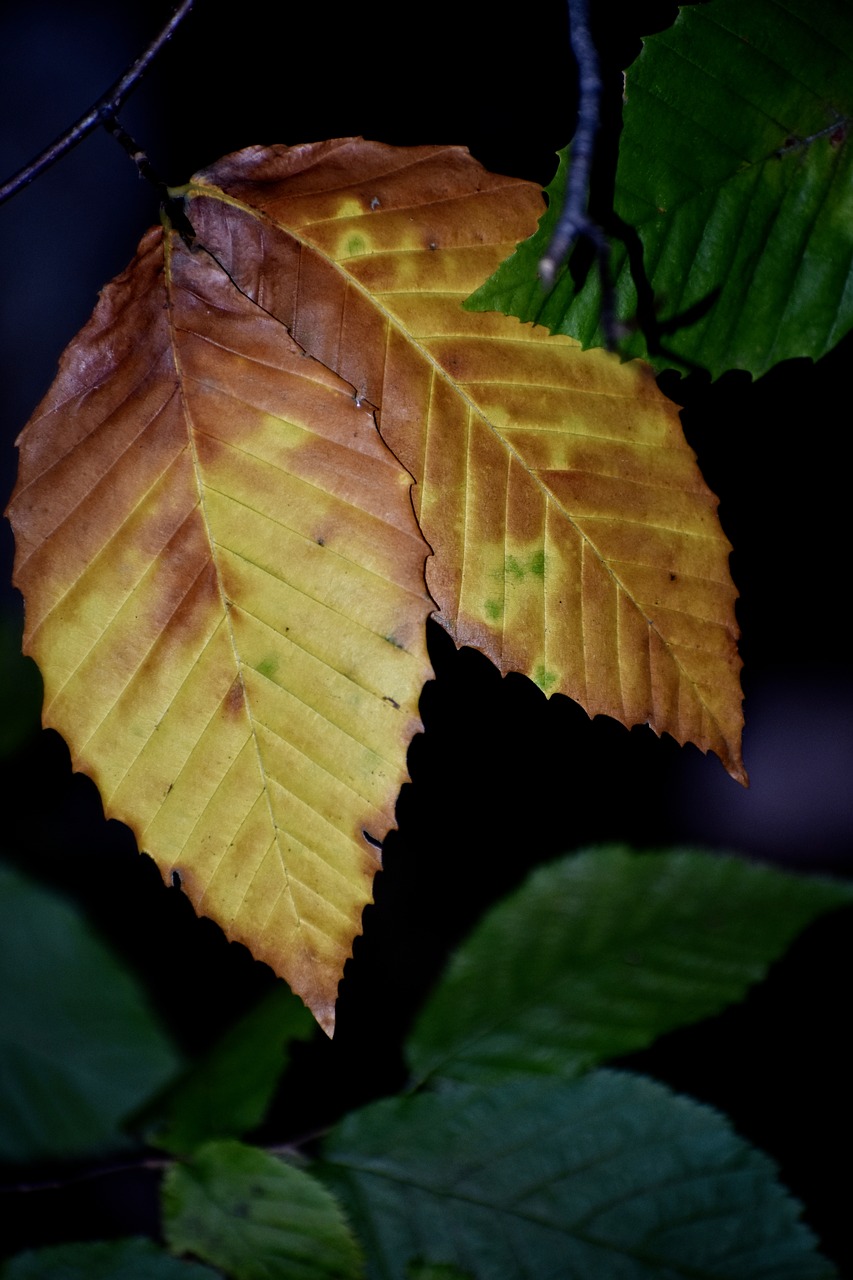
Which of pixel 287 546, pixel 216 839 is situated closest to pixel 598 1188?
pixel 216 839

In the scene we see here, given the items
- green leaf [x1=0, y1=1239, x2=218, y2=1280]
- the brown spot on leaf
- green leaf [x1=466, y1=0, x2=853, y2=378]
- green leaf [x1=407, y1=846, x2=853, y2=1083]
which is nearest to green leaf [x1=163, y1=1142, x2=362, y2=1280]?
green leaf [x1=0, y1=1239, x2=218, y2=1280]

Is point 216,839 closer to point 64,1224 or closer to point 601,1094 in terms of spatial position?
point 601,1094

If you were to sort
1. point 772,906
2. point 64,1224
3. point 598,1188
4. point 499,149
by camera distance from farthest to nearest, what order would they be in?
1. point 64,1224
2. point 499,149
3. point 772,906
4. point 598,1188

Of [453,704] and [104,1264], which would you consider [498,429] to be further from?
[453,704]

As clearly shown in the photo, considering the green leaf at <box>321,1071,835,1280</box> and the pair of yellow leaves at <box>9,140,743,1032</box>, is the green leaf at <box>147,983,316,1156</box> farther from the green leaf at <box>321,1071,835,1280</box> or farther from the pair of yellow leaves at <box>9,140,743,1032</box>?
the pair of yellow leaves at <box>9,140,743,1032</box>

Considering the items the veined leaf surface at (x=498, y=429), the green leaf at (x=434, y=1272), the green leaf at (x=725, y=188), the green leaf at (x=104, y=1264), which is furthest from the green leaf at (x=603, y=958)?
the green leaf at (x=725, y=188)

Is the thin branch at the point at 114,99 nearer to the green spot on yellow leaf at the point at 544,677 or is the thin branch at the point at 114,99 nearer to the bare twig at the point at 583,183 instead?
the bare twig at the point at 583,183
